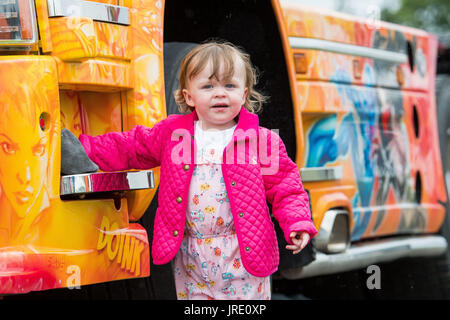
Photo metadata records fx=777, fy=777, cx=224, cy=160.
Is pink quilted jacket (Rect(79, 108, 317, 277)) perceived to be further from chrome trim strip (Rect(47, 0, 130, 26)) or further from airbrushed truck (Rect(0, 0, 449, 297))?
chrome trim strip (Rect(47, 0, 130, 26))

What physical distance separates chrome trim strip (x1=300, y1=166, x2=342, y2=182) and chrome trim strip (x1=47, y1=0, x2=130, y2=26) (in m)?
1.19

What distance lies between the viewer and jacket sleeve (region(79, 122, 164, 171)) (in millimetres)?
2514

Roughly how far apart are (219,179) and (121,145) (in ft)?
1.12

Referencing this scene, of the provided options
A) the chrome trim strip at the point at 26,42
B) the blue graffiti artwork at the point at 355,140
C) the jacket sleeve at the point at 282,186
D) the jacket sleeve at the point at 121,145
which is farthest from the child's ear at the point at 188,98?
the blue graffiti artwork at the point at 355,140

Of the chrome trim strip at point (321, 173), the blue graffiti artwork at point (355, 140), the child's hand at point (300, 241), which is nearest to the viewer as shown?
the child's hand at point (300, 241)

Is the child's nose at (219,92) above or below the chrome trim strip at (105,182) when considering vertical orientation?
above

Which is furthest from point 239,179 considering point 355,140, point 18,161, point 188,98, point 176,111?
point 355,140

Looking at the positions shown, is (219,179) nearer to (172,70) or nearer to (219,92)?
(219,92)

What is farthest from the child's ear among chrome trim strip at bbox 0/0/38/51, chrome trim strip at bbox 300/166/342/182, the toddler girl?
chrome trim strip at bbox 300/166/342/182

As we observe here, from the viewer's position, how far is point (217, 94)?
2469mm

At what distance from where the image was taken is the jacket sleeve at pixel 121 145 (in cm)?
251

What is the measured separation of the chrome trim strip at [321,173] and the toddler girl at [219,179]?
0.83m

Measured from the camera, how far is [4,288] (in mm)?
2121

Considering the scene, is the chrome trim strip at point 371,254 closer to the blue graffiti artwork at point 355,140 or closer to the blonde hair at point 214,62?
the blue graffiti artwork at point 355,140
